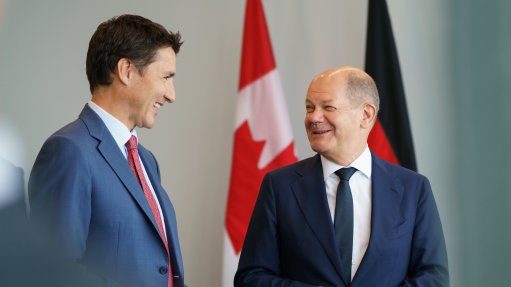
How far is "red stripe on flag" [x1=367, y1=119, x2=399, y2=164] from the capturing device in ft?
12.3

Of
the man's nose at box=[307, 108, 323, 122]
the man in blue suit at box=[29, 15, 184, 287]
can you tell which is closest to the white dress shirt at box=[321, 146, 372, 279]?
the man's nose at box=[307, 108, 323, 122]

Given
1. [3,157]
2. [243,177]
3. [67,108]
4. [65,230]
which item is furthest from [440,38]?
[3,157]

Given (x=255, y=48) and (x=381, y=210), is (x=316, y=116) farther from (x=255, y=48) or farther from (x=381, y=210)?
(x=255, y=48)

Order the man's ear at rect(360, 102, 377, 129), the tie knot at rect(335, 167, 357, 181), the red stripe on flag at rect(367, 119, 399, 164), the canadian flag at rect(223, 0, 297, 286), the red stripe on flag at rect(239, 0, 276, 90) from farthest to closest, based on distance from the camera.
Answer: the red stripe on flag at rect(239, 0, 276, 90)
the canadian flag at rect(223, 0, 297, 286)
the red stripe on flag at rect(367, 119, 399, 164)
the man's ear at rect(360, 102, 377, 129)
the tie knot at rect(335, 167, 357, 181)

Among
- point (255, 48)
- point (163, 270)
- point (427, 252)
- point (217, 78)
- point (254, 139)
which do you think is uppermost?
point (255, 48)

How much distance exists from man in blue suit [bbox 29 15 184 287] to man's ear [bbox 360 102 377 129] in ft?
2.23

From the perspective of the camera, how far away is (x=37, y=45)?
4273mm

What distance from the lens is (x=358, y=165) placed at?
7.35 ft

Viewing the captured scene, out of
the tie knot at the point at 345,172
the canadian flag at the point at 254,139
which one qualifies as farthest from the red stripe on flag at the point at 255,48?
the tie knot at the point at 345,172

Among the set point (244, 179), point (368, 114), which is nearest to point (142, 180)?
point (368, 114)

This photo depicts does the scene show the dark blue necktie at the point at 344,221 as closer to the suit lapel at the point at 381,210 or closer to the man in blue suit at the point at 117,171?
the suit lapel at the point at 381,210

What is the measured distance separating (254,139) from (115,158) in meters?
1.99

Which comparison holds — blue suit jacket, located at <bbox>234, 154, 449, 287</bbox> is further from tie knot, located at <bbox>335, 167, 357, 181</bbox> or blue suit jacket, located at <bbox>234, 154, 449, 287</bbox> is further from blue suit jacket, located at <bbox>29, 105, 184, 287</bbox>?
blue suit jacket, located at <bbox>29, 105, 184, 287</bbox>

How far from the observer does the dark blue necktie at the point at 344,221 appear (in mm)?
2084
